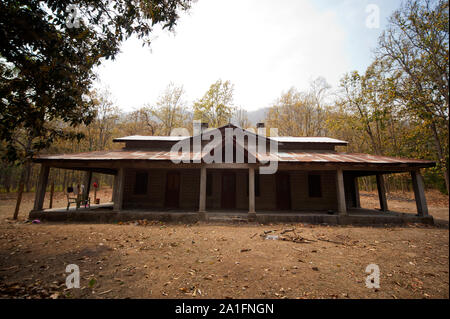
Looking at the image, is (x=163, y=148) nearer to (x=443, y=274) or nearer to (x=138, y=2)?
(x=138, y=2)

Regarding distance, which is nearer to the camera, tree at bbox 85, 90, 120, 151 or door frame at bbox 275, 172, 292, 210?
door frame at bbox 275, 172, 292, 210

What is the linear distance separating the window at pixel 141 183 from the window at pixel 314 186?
38.8 ft

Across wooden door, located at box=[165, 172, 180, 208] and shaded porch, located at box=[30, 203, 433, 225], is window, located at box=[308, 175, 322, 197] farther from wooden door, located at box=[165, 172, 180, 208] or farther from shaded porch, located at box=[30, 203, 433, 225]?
wooden door, located at box=[165, 172, 180, 208]

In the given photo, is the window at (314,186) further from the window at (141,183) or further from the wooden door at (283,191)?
the window at (141,183)

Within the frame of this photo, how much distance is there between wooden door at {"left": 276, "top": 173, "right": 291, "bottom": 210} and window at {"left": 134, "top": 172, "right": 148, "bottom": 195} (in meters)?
9.54

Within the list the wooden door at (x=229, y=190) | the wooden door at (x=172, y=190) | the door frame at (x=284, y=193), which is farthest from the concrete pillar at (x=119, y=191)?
the door frame at (x=284, y=193)

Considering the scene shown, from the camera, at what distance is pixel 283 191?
43.0ft

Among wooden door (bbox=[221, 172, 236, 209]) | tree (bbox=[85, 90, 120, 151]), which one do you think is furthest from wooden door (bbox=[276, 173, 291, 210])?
tree (bbox=[85, 90, 120, 151])

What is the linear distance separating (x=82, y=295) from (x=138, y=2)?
25.1 feet

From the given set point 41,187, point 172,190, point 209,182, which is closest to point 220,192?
point 209,182

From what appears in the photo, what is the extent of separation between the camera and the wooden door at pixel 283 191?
13.0 metres

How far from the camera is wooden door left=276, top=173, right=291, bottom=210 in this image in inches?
511

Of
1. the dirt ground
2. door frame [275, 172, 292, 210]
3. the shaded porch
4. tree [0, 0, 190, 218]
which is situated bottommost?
the dirt ground
